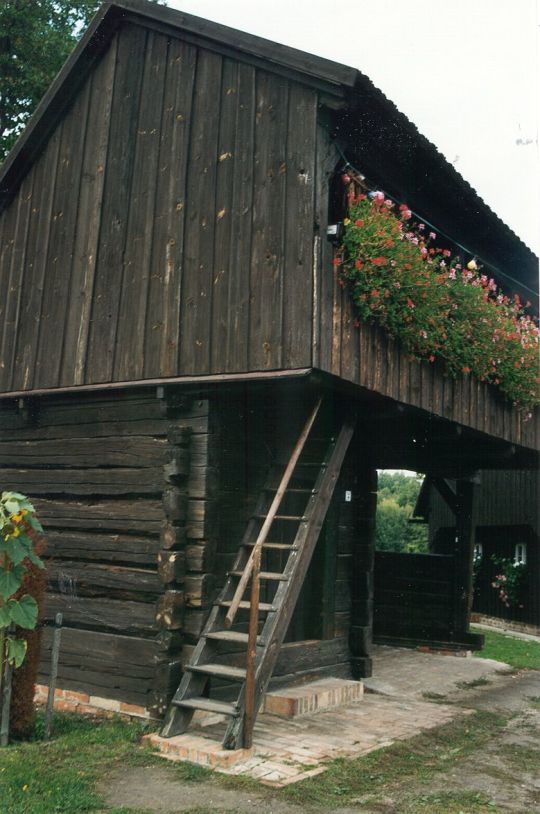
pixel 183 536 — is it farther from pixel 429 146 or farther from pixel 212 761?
pixel 429 146

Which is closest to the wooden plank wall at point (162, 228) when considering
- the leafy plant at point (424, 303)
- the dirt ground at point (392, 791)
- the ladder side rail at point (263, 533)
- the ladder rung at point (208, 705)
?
the leafy plant at point (424, 303)

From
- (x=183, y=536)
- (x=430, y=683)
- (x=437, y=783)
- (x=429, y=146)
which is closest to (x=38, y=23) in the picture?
(x=429, y=146)

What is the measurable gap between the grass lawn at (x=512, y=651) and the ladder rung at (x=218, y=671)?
23.2 feet

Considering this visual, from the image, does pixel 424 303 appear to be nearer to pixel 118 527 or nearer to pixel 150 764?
pixel 118 527

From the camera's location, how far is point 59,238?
9953mm

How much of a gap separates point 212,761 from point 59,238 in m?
6.02

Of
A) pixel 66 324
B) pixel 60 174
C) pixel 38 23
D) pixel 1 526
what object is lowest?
pixel 1 526

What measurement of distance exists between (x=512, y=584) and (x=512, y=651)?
6606 millimetres

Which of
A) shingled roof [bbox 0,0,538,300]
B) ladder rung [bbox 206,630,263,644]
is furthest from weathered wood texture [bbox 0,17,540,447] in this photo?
ladder rung [bbox 206,630,263,644]

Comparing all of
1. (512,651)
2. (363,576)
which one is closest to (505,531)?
(512,651)

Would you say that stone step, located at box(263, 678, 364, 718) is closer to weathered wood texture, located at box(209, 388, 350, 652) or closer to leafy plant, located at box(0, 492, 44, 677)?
weathered wood texture, located at box(209, 388, 350, 652)

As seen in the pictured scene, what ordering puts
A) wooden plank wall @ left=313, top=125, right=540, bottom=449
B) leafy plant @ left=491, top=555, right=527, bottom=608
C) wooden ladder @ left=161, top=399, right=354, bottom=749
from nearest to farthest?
wooden ladder @ left=161, top=399, right=354, bottom=749, wooden plank wall @ left=313, top=125, right=540, bottom=449, leafy plant @ left=491, top=555, right=527, bottom=608

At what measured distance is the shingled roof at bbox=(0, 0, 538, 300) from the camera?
25.8 ft

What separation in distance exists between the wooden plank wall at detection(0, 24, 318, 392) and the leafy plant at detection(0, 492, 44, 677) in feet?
7.04
